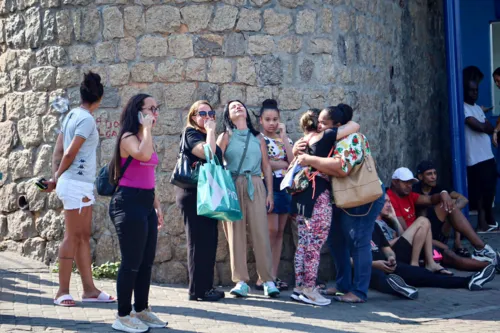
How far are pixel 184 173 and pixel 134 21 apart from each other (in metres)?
1.82

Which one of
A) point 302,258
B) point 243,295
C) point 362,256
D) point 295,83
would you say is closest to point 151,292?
point 243,295

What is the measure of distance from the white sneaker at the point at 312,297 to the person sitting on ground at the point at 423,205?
1.85 m

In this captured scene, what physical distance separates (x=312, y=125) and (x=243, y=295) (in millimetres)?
1701

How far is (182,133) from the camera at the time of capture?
26.4 ft

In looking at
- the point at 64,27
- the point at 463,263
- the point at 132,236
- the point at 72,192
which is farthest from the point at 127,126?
the point at 463,263

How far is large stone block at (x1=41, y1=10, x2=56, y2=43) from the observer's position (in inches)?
347

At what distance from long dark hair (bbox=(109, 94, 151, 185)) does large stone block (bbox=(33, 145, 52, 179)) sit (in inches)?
96.8

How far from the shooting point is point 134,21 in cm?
862

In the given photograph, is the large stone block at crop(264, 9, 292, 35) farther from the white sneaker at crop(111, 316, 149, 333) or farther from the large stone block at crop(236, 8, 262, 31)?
the white sneaker at crop(111, 316, 149, 333)

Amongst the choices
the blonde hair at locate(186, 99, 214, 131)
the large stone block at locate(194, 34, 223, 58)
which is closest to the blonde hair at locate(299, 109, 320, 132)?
the blonde hair at locate(186, 99, 214, 131)

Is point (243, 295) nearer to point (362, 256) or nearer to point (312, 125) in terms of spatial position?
point (362, 256)

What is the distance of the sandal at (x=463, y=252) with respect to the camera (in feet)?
31.8

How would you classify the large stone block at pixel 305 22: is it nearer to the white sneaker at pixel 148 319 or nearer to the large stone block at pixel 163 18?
the large stone block at pixel 163 18

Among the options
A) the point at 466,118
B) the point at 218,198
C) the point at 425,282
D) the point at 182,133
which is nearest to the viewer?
the point at 218,198
